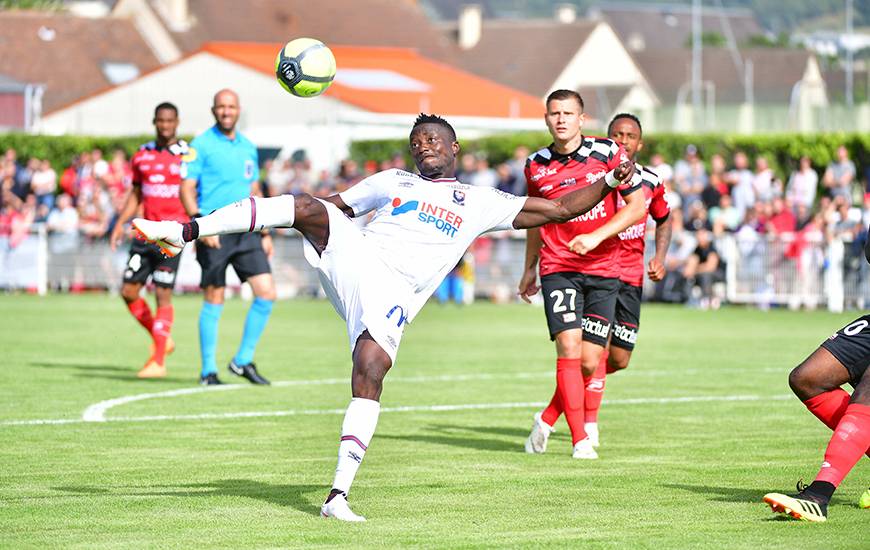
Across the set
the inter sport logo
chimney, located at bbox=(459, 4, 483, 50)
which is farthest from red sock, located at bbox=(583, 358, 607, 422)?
chimney, located at bbox=(459, 4, 483, 50)

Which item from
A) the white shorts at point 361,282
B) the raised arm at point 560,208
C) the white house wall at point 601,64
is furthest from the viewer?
the white house wall at point 601,64

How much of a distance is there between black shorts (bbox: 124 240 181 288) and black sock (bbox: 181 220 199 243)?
808 cm

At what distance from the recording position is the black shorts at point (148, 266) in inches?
643

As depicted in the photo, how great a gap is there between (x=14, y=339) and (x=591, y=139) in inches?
458

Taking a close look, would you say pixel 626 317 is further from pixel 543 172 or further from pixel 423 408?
pixel 423 408

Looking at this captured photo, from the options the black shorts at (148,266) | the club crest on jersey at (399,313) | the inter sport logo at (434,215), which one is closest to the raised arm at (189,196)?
the black shorts at (148,266)

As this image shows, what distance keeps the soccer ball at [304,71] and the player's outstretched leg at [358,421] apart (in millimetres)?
2401

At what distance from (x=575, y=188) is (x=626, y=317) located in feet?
4.37

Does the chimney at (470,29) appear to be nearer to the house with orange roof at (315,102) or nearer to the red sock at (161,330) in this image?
Result: the house with orange roof at (315,102)

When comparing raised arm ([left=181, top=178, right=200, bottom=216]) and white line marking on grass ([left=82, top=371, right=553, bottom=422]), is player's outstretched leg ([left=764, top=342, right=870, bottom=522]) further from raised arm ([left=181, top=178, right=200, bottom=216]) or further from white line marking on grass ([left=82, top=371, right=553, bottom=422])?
raised arm ([left=181, top=178, right=200, bottom=216])

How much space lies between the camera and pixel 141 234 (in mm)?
8281

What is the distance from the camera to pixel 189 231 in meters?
8.32

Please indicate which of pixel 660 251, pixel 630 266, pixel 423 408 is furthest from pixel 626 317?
pixel 423 408

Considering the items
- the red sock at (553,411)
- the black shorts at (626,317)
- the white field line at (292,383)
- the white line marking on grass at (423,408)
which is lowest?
the white field line at (292,383)
